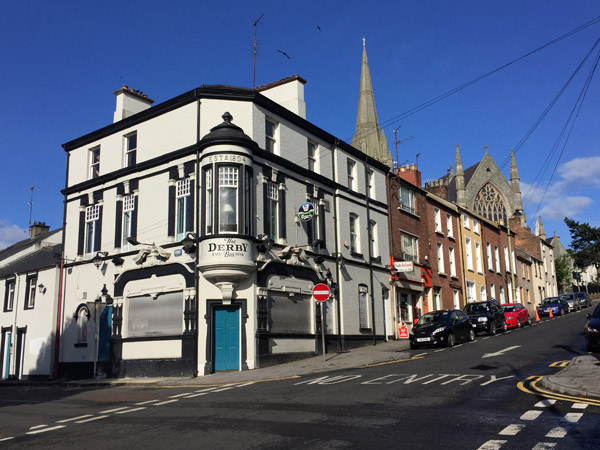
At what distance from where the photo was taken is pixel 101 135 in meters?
26.0

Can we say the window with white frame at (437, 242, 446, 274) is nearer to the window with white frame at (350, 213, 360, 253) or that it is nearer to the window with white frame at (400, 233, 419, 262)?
the window with white frame at (400, 233, 419, 262)

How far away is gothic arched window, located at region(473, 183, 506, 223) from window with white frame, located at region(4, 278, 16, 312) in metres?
61.6

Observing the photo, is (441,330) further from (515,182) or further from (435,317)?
(515,182)

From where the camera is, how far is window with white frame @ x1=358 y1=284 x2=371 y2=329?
26.5 metres

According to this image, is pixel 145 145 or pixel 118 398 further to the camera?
pixel 145 145

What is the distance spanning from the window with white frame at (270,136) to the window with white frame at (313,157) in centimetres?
268

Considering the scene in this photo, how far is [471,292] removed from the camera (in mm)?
40781

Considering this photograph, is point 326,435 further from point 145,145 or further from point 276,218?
point 145,145

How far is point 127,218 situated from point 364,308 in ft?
39.5

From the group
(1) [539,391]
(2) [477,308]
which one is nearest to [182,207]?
(1) [539,391]

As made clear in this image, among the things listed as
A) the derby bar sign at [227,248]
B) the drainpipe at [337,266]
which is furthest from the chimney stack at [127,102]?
the derby bar sign at [227,248]

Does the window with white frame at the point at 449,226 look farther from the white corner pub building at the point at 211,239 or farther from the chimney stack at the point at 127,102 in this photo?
the chimney stack at the point at 127,102

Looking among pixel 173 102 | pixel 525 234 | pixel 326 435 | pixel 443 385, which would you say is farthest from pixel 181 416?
pixel 525 234

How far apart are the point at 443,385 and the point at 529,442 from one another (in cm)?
523
